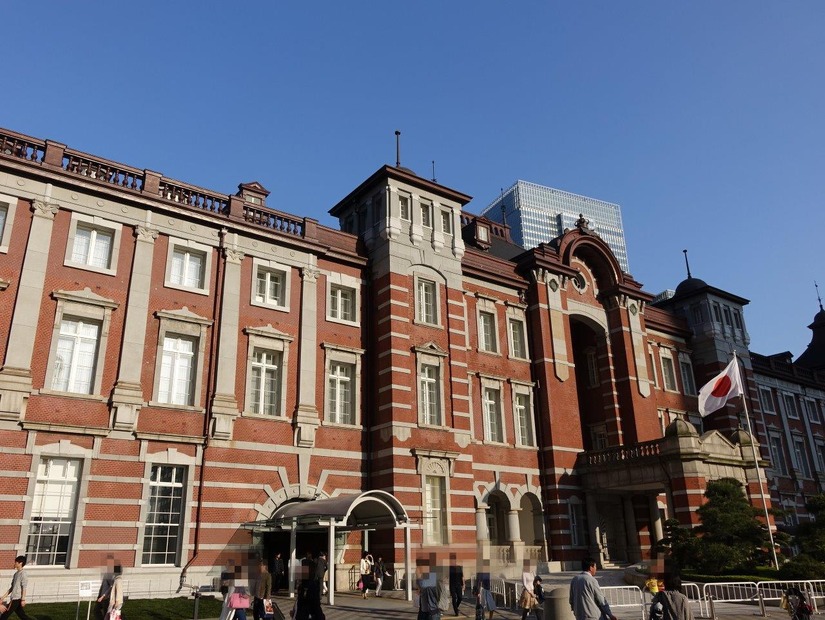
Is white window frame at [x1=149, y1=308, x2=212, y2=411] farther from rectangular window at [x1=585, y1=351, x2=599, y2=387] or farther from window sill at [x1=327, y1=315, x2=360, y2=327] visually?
rectangular window at [x1=585, y1=351, x2=599, y2=387]

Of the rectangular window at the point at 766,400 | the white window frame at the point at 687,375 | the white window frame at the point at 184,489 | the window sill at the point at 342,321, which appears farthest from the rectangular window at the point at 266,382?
the rectangular window at the point at 766,400

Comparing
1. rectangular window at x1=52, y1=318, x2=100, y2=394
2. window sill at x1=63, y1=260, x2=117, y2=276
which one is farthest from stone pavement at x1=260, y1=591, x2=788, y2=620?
window sill at x1=63, y1=260, x2=117, y2=276

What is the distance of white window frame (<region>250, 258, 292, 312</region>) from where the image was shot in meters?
24.5

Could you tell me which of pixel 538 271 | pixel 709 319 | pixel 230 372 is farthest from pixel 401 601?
pixel 709 319

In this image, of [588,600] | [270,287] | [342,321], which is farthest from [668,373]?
[588,600]

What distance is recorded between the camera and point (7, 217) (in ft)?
67.1

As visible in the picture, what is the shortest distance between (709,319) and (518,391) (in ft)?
49.3

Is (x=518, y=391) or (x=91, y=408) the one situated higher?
(x=518, y=391)

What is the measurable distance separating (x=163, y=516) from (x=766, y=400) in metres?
36.5

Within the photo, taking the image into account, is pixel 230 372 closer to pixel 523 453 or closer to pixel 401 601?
pixel 401 601

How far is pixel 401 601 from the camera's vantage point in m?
20.3

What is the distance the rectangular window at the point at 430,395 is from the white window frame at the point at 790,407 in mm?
27946

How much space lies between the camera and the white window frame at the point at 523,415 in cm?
2980

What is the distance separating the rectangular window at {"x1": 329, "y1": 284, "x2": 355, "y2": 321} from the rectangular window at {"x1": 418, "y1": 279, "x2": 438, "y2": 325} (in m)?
2.67
